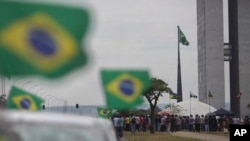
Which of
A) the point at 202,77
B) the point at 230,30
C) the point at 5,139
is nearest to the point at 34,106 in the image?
→ the point at 5,139

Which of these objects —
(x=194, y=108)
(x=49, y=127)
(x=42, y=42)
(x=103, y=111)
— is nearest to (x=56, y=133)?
(x=49, y=127)

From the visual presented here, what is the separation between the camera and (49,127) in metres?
4.23

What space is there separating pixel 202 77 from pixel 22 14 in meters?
84.5

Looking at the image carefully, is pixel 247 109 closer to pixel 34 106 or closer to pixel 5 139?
pixel 34 106

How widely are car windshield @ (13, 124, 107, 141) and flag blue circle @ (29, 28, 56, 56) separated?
2704 mm

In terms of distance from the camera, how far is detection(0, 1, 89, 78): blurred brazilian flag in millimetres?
6676

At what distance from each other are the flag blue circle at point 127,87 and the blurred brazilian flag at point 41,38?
4002 mm

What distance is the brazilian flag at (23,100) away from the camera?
11133 millimetres

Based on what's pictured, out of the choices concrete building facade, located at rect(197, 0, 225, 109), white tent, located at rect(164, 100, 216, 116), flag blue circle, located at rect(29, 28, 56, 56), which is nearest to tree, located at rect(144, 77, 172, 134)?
white tent, located at rect(164, 100, 216, 116)

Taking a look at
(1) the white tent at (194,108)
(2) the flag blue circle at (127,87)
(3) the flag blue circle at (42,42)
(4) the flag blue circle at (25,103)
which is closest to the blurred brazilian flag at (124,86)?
(2) the flag blue circle at (127,87)

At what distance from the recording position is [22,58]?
23.0 ft

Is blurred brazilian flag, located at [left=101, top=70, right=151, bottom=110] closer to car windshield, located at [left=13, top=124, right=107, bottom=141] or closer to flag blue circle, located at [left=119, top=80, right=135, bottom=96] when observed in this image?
flag blue circle, located at [left=119, top=80, right=135, bottom=96]

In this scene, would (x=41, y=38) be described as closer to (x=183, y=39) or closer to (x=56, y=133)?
(x=56, y=133)

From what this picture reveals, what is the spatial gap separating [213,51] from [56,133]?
280ft
